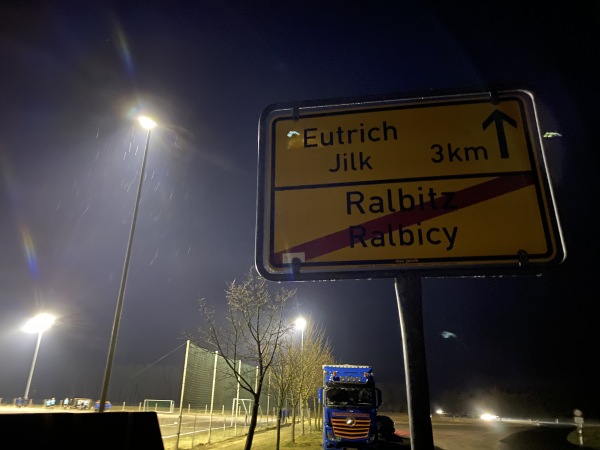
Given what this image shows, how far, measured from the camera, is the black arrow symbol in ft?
7.29

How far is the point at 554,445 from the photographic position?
26.9 meters

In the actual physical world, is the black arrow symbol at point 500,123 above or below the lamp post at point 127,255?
below

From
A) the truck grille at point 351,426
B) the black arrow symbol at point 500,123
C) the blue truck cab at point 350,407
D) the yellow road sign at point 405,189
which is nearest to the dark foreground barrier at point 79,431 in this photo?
the yellow road sign at point 405,189

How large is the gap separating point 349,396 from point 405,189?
63.0 ft

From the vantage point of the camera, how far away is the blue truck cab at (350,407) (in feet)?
61.5

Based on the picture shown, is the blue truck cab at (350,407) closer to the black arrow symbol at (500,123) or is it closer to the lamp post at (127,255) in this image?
the lamp post at (127,255)

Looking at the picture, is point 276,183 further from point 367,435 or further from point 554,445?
point 554,445

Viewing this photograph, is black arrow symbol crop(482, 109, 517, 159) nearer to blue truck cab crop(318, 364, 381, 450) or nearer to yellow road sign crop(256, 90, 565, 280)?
yellow road sign crop(256, 90, 565, 280)

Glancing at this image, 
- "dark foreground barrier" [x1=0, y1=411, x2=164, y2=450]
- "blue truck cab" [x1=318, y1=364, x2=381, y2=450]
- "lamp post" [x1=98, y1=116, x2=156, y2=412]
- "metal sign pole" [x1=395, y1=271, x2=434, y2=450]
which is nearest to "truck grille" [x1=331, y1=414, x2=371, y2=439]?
"blue truck cab" [x1=318, y1=364, x2=381, y2=450]

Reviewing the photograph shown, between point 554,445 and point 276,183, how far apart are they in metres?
33.9

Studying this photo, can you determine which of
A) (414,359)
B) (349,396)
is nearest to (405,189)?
(414,359)

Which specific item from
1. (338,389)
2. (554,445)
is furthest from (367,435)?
(554,445)

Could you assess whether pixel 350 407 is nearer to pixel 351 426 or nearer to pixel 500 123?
pixel 351 426

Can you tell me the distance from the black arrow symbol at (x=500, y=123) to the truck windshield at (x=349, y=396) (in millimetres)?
19119
